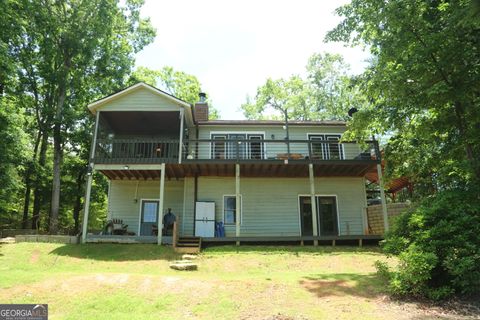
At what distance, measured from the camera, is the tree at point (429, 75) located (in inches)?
380

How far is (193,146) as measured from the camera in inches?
703

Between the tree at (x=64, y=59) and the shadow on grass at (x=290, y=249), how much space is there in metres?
11.9

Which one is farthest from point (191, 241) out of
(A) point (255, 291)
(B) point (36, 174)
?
(B) point (36, 174)

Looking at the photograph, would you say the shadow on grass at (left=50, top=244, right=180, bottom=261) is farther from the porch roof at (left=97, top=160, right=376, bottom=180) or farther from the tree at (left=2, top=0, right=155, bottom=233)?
the tree at (left=2, top=0, right=155, bottom=233)

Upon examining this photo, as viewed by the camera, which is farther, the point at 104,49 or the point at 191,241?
the point at 104,49

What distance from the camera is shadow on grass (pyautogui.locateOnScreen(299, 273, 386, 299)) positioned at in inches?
301

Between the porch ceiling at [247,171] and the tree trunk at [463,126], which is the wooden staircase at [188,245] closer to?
the porch ceiling at [247,171]

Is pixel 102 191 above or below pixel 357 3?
below

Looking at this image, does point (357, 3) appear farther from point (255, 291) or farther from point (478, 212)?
point (255, 291)

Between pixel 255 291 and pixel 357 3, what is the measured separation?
438 inches

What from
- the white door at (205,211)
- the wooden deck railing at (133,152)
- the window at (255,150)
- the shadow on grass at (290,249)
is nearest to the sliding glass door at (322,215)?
the shadow on grass at (290,249)

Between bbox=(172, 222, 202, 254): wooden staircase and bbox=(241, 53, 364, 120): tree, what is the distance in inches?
967

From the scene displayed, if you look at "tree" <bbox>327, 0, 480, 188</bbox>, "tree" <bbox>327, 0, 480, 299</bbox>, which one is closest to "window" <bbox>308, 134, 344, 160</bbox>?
"tree" <bbox>327, 0, 480, 299</bbox>

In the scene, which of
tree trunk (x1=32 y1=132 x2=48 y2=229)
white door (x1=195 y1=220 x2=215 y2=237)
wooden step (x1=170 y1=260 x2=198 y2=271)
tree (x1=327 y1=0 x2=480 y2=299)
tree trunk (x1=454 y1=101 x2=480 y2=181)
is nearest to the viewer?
tree (x1=327 y1=0 x2=480 y2=299)
